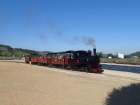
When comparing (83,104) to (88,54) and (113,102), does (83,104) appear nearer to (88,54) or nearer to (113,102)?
(113,102)

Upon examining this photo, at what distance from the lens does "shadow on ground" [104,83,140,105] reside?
16639mm

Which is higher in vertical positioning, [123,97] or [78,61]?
[78,61]

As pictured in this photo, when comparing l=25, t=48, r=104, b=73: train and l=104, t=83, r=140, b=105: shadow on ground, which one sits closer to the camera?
l=104, t=83, r=140, b=105: shadow on ground

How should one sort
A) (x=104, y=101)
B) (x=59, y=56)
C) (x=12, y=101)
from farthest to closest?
(x=59, y=56) → (x=104, y=101) → (x=12, y=101)

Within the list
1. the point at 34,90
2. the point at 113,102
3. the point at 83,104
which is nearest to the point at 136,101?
the point at 113,102

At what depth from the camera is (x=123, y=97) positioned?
18531 mm

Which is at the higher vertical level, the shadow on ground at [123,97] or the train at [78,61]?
the train at [78,61]

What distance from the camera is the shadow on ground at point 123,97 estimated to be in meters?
16.6

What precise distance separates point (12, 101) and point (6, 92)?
3090 millimetres

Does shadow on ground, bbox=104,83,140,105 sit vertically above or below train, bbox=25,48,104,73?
below

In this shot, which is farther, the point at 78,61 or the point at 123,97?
the point at 78,61

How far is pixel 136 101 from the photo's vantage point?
1725cm

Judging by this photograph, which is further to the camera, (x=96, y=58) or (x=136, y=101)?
(x=96, y=58)

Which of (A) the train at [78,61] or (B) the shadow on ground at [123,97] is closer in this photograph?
(B) the shadow on ground at [123,97]
